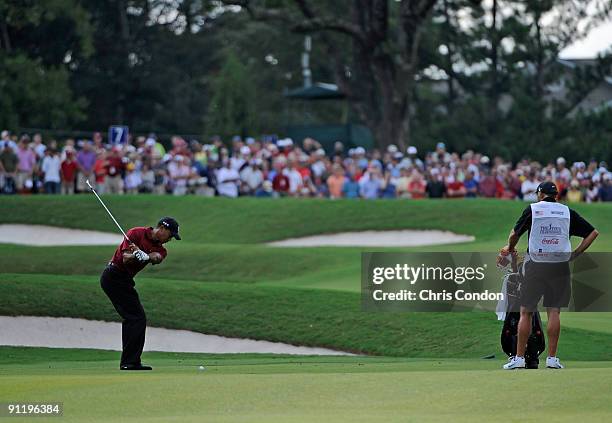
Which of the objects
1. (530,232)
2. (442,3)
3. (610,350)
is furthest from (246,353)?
(442,3)

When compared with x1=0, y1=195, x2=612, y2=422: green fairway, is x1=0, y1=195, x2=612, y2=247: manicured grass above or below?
above

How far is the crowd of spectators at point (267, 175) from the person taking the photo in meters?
43.7

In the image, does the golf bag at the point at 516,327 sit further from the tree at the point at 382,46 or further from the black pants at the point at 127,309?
the tree at the point at 382,46

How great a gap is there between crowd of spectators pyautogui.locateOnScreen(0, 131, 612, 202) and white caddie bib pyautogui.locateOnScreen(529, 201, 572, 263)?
86.0 feet

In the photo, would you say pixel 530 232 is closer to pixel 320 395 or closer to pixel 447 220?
pixel 320 395

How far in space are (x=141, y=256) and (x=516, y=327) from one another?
4843 mm

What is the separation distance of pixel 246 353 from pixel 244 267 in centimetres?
1028

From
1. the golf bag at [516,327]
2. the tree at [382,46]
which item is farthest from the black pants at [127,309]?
the tree at [382,46]

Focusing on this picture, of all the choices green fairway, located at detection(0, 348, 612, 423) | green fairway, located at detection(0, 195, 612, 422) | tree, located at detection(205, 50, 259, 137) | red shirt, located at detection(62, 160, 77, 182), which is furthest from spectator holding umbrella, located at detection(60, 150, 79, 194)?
green fairway, located at detection(0, 348, 612, 423)

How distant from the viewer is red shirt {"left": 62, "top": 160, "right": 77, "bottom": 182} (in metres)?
43.5

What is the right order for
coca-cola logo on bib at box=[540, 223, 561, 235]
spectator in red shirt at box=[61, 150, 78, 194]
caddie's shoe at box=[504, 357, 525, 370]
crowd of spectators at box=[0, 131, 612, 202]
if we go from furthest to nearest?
crowd of spectators at box=[0, 131, 612, 202] → spectator in red shirt at box=[61, 150, 78, 194] → caddie's shoe at box=[504, 357, 525, 370] → coca-cola logo on bib at box=[540, 223, 561, 235]

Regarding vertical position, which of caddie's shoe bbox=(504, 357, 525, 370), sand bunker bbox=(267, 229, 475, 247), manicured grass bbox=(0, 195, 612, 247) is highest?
manicured grass bbox=(0, 195, 612, 247)

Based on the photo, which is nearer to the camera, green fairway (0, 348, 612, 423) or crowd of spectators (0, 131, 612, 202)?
green fairway (0, 348, 612, 423)

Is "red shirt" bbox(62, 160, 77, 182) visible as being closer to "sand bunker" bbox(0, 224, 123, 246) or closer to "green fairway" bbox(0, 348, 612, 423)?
"sand bunker" bbox(0, 224, 123, 246)
